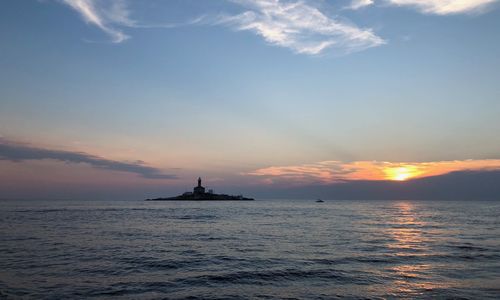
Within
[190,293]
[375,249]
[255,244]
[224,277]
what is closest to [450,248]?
[375,249]

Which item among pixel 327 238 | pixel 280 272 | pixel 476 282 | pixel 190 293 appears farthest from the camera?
pixel 327 238

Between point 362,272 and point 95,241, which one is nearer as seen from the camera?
point 362,272

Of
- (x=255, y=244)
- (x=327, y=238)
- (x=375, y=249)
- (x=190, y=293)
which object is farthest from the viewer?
(x=327, y=238)

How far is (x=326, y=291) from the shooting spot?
17.4m

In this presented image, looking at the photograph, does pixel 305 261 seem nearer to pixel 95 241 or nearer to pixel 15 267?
pixel 15 267

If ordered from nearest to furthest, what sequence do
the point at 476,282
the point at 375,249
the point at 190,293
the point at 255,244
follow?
the point at 190,293
the point at 476,282
the point at 375,249
the point at 255,244

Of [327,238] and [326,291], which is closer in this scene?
[326,291]

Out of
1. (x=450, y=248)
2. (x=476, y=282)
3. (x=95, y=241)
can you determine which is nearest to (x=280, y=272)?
(x=476, y=282)

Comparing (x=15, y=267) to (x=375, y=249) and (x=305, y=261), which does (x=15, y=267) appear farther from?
(x=375, y=249)

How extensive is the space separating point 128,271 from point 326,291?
38.9ft

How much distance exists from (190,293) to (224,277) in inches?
138

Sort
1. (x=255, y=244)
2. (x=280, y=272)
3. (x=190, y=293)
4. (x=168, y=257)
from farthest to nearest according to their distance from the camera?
(x=255, y=244)
(x=168, y=257)
(x=280, y=272)
(x=190, y=293)

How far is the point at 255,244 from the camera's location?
33.8 m

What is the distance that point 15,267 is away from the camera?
879 inches
